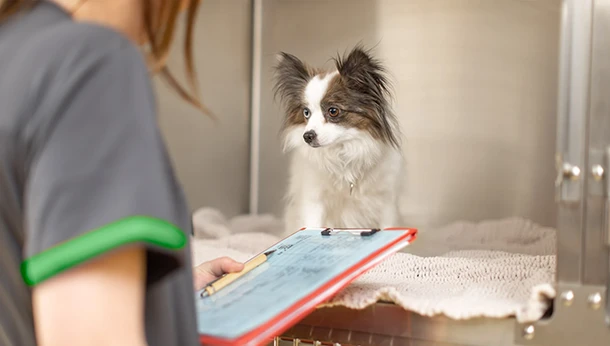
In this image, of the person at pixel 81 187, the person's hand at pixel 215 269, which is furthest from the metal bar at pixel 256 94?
the person at pixel 81 187

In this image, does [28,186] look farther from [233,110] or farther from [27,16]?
[233,110]

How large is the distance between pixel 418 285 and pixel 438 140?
2.44 feet

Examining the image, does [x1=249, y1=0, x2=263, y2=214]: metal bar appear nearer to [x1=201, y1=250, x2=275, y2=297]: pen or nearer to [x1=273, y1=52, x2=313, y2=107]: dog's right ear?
[x1=273, y1=52, x2=313, y2=107]: dog's right ear

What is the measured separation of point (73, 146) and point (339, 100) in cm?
145

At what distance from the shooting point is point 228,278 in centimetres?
104

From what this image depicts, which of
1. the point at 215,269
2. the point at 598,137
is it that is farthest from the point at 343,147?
the point at 598,137

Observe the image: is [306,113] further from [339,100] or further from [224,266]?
[224,266]

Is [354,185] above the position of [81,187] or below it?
below

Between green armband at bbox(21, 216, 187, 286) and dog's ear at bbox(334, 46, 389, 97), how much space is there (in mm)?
1355

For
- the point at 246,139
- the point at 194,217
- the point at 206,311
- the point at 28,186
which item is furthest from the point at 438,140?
the point at 28,186

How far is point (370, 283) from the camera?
48.6 inches

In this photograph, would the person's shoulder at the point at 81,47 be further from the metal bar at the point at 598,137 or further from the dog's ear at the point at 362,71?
the dog's ear at the point at 362,71

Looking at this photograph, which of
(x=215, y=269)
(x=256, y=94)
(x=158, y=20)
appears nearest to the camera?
(x=158, y=20)

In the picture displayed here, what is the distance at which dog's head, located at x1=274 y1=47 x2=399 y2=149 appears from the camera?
179 cm
